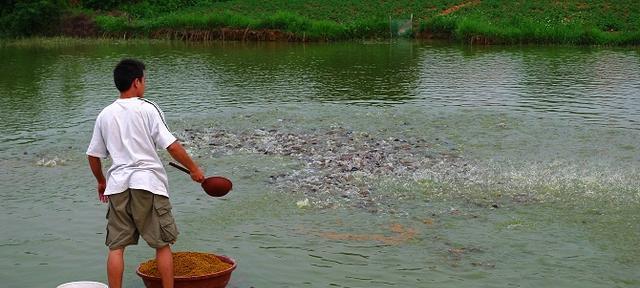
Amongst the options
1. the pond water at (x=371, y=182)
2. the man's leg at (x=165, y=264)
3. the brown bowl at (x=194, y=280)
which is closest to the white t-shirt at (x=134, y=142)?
the man's leg at (x=165, y=264)

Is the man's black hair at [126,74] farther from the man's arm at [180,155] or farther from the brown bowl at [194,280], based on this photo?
the brown bowl at [194,280]

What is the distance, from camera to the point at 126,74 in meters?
6.07

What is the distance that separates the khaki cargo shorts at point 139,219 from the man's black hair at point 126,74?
2.54ft

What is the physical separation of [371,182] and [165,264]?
4.76 meters

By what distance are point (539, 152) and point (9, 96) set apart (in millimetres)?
12938

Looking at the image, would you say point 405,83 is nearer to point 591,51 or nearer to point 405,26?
point 591,51

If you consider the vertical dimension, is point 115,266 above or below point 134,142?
below

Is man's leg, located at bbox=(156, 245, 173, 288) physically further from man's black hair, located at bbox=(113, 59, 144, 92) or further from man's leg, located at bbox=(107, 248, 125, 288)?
man's black hair, located at bbox=(113, 59, 144, 92)

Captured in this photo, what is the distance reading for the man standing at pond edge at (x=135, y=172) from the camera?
5977 mm

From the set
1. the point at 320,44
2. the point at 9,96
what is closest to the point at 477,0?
the point at 320,44

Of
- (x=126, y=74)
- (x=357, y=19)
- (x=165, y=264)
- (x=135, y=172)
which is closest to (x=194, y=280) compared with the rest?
(x=165, y=264)

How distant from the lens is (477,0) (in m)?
44.6

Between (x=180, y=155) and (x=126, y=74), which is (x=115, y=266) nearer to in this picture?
(x=180, y=155)

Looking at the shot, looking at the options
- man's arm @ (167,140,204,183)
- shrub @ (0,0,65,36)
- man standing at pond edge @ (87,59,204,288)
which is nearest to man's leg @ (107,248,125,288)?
man standing at pond edge @ (87,59,204,288)
